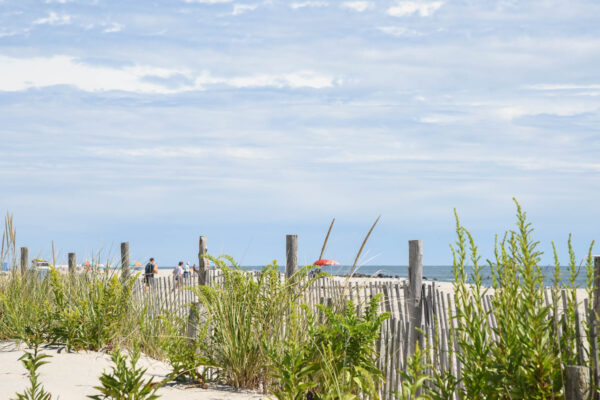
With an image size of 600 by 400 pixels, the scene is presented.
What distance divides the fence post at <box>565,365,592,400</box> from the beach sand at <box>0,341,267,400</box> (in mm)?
2179

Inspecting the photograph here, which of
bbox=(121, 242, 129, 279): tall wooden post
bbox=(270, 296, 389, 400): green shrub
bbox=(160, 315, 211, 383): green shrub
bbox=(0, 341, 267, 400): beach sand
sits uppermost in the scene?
bbox=(121, 242, 129, 279): tall wooden post

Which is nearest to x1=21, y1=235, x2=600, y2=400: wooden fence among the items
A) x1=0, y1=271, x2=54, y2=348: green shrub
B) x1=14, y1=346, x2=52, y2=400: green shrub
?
x1=0, y1=271, x2=54, y2=348: green shrub

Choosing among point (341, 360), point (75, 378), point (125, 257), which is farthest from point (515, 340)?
point (125, 257)

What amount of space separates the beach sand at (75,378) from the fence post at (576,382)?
218 centimetres

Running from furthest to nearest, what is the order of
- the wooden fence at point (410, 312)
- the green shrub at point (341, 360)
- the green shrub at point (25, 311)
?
1. the green shrub at point (25, 311)
2. the green shrub at point (341, 360)
3. the wooden fence at point (410, 312)

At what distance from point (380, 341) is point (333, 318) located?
844mm

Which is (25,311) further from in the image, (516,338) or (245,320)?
(516,338)

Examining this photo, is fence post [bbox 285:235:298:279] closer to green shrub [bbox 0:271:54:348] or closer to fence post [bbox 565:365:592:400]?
green shrub [bbox 0:271:54:348]

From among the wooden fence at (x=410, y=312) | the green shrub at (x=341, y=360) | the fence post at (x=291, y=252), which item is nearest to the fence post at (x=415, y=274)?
the wooden fence at (x=410, y=312)

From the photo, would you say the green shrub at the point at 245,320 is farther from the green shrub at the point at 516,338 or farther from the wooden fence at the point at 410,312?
the green shrub at the point at 516,338

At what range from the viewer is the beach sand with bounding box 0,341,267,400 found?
4160 millimetres

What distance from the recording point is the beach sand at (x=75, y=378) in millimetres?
4160

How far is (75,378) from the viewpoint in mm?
4617

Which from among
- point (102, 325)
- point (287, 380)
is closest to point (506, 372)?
point (287, 380)
